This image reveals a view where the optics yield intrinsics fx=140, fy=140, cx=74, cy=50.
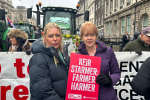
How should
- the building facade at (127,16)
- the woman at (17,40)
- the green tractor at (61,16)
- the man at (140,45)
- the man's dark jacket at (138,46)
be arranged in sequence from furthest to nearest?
1. the building facade at (127,16)
2. the green tractor at (61,16)
3. the woman at (17,40)
4. the man's dark jacket at (138,46)
5. the man at (140,45)

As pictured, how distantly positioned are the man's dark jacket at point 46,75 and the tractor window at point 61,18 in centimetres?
588

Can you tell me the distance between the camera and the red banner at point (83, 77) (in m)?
1.71

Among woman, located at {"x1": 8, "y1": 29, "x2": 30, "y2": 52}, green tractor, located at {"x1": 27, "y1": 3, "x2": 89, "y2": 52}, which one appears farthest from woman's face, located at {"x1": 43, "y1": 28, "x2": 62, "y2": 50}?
green tractor, located at {"x1": 27, "y1": 3, "x2": 89, "y2": 52}

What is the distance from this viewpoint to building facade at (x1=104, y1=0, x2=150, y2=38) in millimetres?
17972

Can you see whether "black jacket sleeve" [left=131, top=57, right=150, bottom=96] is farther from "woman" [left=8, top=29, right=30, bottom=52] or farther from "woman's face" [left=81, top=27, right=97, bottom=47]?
"woman" [left=8, top=29, right=30, bottom=52]

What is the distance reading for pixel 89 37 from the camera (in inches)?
72.0

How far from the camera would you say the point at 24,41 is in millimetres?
3613

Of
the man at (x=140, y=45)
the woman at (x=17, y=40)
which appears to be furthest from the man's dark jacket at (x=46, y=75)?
the man at (x=140, y=45)

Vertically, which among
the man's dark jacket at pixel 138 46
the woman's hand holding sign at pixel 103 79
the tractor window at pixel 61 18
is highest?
the tractor window at pixel 61 18

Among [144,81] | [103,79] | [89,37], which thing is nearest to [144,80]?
[144,81]

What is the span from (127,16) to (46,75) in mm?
23517

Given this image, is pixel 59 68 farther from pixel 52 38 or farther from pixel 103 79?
pixel 103 79

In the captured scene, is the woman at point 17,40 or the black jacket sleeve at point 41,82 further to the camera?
the woman at point 17,40

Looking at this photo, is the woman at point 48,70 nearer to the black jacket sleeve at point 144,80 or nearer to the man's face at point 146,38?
the black jacket sleeve at point 144,80
